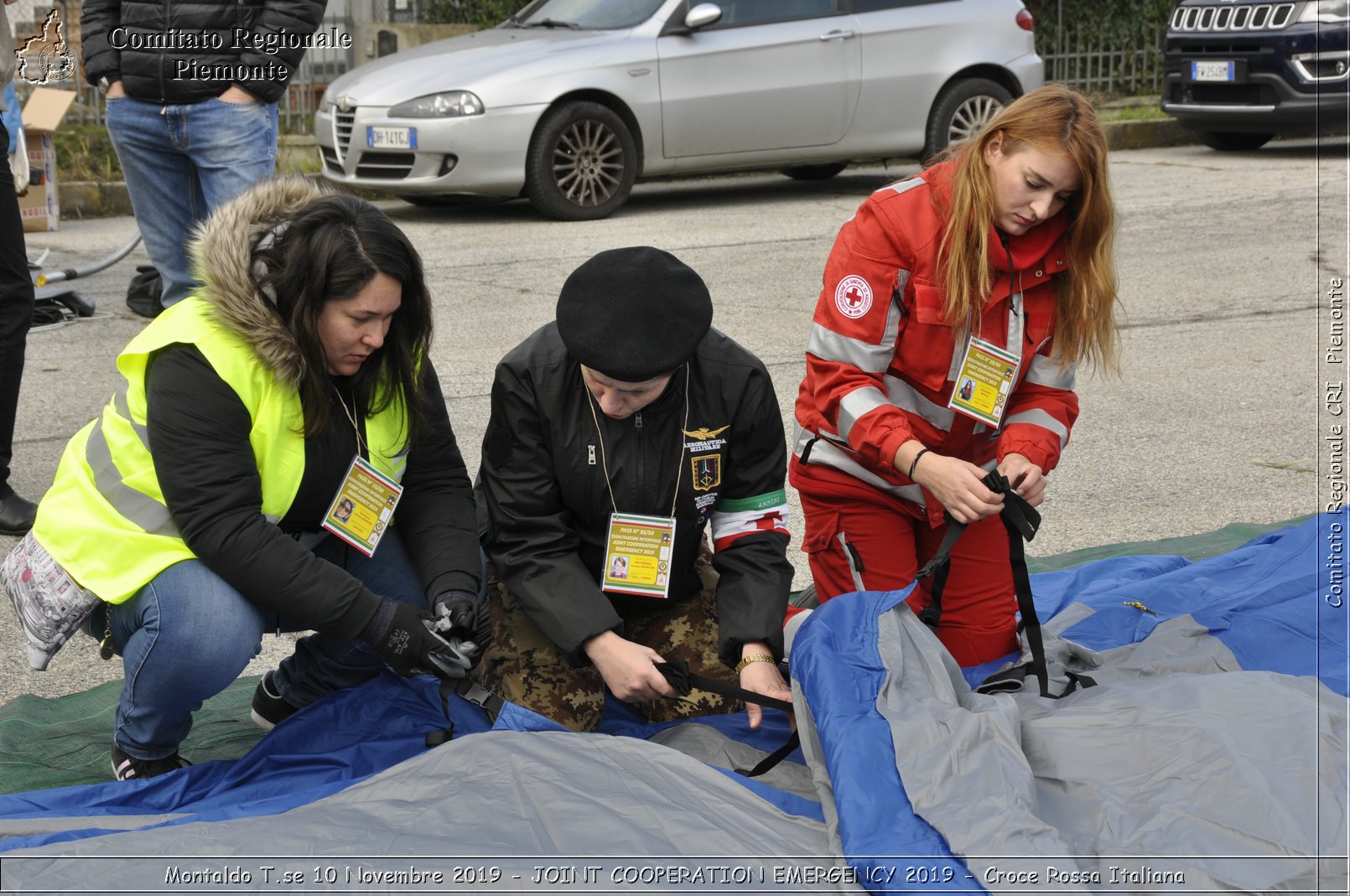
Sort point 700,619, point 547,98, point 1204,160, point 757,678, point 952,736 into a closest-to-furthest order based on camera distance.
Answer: point 952,736, point 757,678, point 700,619, point 547,98, point 1204,160

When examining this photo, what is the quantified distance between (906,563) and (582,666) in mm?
764

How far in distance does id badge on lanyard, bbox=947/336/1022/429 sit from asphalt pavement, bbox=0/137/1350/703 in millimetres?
389

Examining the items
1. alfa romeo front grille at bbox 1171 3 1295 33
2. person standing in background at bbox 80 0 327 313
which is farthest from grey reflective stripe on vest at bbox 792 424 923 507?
alfa romeo front grille at bbox 1171 3 1295 33

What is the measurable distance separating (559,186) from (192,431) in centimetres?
604

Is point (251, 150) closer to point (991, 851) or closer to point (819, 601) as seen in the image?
point (819, 601)

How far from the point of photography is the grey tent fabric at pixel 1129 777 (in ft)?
6.02

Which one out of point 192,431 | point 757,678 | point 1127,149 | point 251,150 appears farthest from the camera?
point 1127,149

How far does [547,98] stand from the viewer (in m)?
7.87

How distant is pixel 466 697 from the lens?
8.34ft

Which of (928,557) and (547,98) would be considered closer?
(928,557)

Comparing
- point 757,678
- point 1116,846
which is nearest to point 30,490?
point 757,678

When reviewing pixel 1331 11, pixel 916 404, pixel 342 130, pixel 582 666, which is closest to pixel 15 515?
pixel 582 666

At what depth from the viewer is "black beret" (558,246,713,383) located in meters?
2.38

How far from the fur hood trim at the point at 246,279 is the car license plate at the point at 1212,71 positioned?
8.90 m
